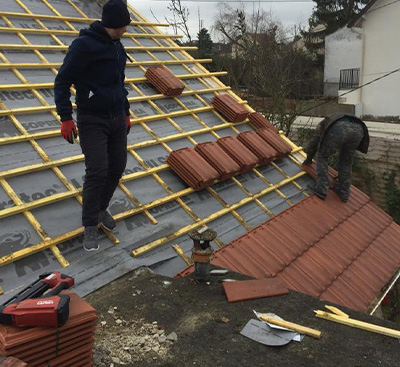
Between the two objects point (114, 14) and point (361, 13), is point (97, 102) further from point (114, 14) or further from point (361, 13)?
point (361, 13)

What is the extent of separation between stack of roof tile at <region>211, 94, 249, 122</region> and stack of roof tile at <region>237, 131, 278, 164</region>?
46cm

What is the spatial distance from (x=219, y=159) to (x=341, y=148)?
1961 millimetres

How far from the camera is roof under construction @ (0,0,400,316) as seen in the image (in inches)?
138

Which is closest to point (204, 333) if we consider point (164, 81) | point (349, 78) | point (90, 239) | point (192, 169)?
point (90, 239)

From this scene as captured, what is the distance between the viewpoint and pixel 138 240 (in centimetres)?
393

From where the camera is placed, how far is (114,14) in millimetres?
3225

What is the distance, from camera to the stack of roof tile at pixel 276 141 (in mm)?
6348

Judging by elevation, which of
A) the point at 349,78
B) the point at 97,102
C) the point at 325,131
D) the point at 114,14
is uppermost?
the point at 114,14

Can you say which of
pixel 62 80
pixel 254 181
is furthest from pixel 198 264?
pixel 254 181

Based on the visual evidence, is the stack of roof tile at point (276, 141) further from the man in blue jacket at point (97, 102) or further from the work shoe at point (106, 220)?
the work shoe at point (106, 220)

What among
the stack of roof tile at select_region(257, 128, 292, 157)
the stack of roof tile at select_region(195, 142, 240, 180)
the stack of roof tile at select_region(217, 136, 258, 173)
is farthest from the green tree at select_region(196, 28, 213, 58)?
the stack of roof tile at select_region(195, 142, 240, 180)

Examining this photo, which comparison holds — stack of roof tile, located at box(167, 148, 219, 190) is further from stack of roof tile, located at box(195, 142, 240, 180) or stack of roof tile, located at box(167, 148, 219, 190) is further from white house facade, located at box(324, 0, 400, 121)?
white house facade, located at box(324, 0, 400, 121)

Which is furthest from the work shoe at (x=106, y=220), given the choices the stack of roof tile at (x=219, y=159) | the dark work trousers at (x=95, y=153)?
the stack of roof tile at (x=219, y=159)

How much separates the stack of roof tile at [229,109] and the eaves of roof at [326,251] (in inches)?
69.3
